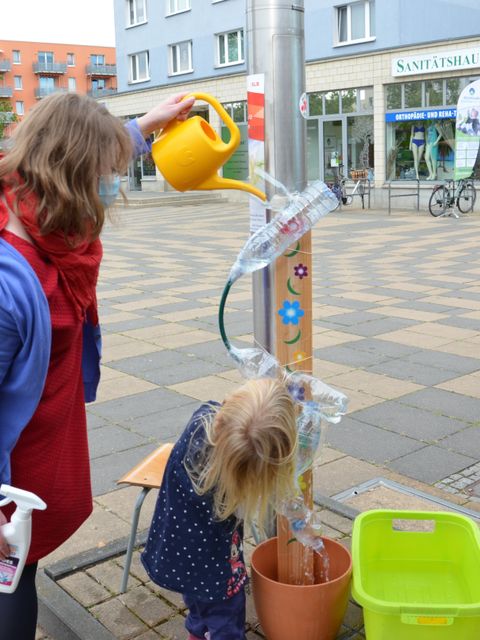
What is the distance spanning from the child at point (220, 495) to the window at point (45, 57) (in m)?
92.9

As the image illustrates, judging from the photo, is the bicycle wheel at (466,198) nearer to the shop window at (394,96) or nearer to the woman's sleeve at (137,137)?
the shop window at (394,96)

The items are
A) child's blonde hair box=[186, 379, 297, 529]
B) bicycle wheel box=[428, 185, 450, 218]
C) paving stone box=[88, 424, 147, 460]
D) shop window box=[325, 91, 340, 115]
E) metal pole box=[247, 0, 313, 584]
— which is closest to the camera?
child's blonde hair box=[186, 379, 297, 529]

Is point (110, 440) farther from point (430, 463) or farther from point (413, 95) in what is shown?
point (413, 95)

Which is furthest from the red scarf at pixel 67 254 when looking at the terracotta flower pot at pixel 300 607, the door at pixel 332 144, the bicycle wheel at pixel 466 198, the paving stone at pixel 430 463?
the door at pixel 332 144

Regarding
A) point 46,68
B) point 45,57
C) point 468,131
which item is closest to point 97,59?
Answer: point 45,57

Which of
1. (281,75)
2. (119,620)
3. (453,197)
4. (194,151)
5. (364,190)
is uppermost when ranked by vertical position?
(281,75)

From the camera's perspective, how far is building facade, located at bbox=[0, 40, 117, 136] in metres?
87.0

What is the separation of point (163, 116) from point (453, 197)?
57.7 feet

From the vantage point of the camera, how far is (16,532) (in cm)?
185

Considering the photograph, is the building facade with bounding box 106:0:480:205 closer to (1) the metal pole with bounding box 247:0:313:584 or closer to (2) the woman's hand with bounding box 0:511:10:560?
(1) the metal pole with bounding box 247:0:313:584

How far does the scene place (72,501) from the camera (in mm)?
2152

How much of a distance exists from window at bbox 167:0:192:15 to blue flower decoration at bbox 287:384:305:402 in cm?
3084

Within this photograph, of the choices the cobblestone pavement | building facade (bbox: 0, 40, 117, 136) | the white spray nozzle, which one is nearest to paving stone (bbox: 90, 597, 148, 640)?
the cobblestone pavement

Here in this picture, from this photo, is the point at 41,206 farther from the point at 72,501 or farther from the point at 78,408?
the point at 72,501
